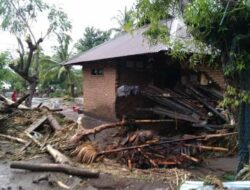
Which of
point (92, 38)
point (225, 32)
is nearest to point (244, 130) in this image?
point (225, 32)

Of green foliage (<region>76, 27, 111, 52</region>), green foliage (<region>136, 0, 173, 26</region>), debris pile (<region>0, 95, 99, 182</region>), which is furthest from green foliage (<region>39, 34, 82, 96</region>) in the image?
green foliage (<region>136, 0, 173, 26</region>)

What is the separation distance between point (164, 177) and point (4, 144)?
5820 mm

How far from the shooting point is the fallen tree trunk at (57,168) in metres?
7.84

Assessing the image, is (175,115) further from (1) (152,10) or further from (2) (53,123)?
(1) (152,10)

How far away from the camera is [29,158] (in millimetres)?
9766

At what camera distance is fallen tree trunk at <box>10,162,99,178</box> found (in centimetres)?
784

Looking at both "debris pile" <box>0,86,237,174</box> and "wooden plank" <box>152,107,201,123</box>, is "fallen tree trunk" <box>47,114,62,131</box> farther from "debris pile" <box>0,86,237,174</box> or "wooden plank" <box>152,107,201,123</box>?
"wooden plank" <box>152,107,201,123</box>

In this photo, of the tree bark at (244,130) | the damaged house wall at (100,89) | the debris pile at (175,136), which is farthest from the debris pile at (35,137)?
the damaged house wall at (100,89)

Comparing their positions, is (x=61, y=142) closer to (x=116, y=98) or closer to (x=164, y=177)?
(x=164, y=177)

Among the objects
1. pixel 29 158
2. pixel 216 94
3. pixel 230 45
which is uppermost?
pixel 230 45

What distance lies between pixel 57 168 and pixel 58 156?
117 centimetres

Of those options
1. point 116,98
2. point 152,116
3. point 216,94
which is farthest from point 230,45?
point 116,98

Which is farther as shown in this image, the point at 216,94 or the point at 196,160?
the point at 216,94

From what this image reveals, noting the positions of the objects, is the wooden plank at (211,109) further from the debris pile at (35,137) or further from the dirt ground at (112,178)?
the debris pile at (35,137)
